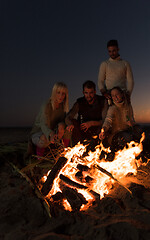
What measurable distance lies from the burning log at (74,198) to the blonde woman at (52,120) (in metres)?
1.51

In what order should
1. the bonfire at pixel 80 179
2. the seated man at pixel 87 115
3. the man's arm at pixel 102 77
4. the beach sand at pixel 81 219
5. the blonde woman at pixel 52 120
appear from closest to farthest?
the beach sand at pixel 81 219
the bonfire at pixel 80 179
the blonde woman at pixel 52 120
the seated man at pixel 87 115
the man's arm at pixel 102 77

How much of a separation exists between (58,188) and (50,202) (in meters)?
0.27

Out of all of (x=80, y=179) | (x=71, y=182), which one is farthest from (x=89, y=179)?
(x=71, y=182)

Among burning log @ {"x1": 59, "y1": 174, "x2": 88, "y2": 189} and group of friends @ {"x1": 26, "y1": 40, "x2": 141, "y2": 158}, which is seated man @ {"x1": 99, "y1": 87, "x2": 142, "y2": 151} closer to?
group of friends @ {"x1": 26, "y1": 40, "x2": 141, "y2": 158}

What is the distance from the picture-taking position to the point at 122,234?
1912 mm

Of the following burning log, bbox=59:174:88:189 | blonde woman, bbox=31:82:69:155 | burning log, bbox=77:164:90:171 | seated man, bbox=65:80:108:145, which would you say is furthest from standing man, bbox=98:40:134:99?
burning log, bbox=59:174:88:189

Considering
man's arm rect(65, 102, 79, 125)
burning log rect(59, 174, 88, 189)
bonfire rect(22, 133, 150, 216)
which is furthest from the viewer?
man's arm rect(65, 102, 79, 125)

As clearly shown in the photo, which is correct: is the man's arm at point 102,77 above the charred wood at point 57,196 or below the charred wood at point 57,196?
above

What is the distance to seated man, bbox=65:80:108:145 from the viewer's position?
14.8 feet

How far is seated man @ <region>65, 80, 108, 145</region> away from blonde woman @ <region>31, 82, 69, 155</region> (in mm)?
247

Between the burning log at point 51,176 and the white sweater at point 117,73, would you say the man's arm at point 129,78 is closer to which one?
the white sweater at point 117,73

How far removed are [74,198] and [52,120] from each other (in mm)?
2280

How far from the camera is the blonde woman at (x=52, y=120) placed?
4.10 metres

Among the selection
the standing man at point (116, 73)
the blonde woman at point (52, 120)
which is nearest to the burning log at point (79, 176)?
the blonde woman at point (52, 120)
